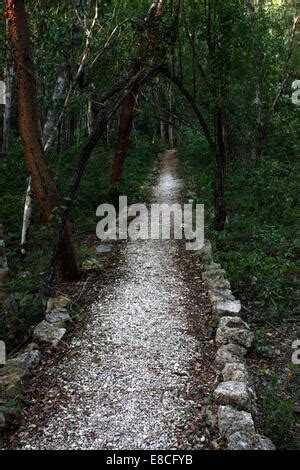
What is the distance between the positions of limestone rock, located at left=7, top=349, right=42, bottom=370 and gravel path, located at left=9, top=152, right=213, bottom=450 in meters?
Result: 0.24

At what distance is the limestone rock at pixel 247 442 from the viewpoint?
3.34 metres

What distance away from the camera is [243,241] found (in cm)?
853

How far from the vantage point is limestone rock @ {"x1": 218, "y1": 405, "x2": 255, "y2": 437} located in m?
3.51

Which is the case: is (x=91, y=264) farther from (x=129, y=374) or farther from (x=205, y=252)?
(x=129, y=374)

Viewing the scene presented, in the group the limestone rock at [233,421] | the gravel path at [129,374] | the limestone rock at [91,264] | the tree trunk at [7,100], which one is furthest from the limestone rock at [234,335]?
the tree trunk at [7,100]

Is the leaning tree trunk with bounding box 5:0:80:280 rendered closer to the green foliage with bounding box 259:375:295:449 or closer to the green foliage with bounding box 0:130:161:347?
the green foliage with bounding box 0:130:161:347

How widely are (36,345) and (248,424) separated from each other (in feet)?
8.62

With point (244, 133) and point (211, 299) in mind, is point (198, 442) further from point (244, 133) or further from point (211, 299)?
point (244, 133)

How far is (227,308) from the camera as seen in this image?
226 inches

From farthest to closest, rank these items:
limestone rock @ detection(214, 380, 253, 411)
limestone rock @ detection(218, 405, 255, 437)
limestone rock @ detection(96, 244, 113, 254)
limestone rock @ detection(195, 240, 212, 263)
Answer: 1. limestone rock @ detection(96, 244, 113, 254)
2. limestone rock @ detection(195, 240, 212, 263)
3. limestone rock @ detection(214, 380, 253, 411)
4. limestone rock @ detection(218, 405, 255, 437)

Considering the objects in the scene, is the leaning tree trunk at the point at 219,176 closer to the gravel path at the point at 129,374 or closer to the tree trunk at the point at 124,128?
the gravel path at the point at 129,374

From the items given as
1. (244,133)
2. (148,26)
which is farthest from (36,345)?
(244,133)

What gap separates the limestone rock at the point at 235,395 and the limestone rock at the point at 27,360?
201 cm

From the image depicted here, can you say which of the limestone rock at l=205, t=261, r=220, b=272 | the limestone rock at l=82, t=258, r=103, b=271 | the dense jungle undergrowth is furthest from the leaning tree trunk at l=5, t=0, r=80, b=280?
the dense jungle undergrowth
